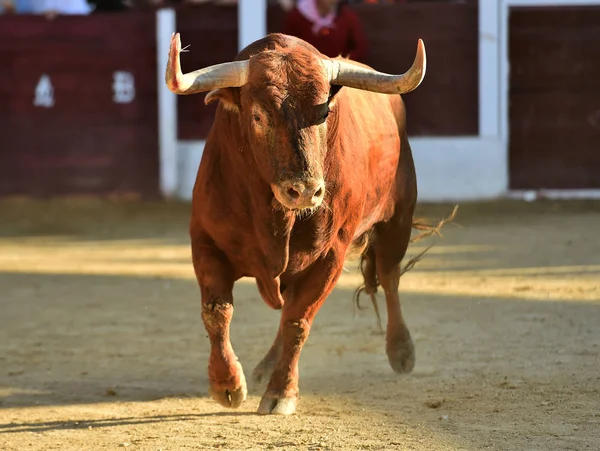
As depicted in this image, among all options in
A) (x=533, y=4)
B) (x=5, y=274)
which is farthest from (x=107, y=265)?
(x=533, y=4)

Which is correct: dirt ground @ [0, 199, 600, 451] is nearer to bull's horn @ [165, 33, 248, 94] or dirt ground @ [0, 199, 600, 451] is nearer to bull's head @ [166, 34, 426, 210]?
bull's head @ [166, 34, 426, 210]

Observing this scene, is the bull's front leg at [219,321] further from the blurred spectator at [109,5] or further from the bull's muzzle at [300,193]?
the blurred spectator at [109,5]

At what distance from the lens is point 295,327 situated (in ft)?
11.3

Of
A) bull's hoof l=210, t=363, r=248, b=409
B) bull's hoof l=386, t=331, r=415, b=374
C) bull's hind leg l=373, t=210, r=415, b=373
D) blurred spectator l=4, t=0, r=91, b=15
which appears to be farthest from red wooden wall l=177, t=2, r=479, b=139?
bull's hoof l=210, t=363, r=248, b=409

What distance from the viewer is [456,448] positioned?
290 centimetres

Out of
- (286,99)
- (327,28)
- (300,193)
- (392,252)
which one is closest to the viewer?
(300,193)

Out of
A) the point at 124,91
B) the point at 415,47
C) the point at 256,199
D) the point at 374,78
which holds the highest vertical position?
the point at 415,47

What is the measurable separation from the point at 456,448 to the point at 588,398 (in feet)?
2.26

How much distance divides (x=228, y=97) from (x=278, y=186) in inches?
14.9

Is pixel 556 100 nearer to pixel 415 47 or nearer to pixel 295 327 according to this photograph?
pixel 415 47

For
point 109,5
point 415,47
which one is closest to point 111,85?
point 109,5

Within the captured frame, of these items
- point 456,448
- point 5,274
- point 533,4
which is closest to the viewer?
point 456,448

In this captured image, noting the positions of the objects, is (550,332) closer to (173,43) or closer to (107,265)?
(173,43)

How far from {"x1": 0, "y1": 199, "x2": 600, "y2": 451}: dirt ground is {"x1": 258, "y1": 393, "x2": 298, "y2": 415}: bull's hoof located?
0.14 feet
